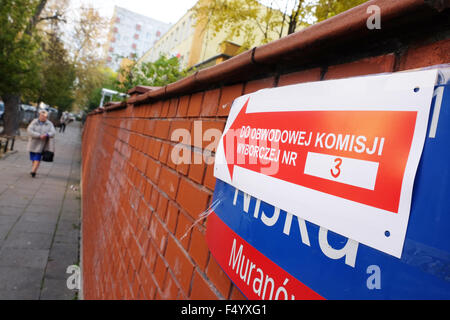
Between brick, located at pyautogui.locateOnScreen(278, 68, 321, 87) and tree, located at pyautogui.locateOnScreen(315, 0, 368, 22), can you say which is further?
tree, located at pyautogui.locateOnScreen(315, 0, 368, 22)

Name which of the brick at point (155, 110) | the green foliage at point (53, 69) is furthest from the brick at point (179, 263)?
the green foliage at point (53, 69)

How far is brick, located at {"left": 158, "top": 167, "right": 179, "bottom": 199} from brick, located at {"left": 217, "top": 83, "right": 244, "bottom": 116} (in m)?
0.43

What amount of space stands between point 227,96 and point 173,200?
1.80ft

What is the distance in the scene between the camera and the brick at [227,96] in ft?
3.57

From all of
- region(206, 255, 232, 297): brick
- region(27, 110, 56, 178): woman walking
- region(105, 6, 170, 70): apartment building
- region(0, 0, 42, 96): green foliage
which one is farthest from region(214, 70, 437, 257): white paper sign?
region(105, 6, 170, 70): apartment building

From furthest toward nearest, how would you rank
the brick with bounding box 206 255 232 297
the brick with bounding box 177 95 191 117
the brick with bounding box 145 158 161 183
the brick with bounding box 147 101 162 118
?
the brick with bounding box 147 101 162 118 → the brick with bounding box 145 158 161 183 → the brick with bounding box 177 95 191 117 → the brick with bounding box 206 255 232 297

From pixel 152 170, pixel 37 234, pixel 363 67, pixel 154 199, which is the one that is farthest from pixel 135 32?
pixel 363 67

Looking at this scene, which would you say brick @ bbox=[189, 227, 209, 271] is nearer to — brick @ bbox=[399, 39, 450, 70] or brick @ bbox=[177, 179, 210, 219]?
brick @ bbox=[177, 179, 210, 219]

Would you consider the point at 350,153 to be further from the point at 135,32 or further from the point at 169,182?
the point at 135,32

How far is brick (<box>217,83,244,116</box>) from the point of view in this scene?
3.57ft

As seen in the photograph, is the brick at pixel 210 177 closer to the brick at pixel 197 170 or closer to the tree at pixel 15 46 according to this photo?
the brick at pixel 197 170

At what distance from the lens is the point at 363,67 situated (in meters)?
0.64

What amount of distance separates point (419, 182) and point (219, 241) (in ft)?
1.82

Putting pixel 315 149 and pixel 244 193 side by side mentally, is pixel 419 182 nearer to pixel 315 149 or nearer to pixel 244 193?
pixel 315 149
